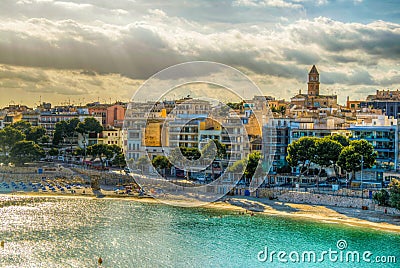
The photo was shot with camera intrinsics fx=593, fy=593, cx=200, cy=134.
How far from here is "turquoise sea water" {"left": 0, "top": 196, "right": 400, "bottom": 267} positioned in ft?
103

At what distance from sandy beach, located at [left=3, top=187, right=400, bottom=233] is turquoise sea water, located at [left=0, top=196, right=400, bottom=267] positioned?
3.31 feet

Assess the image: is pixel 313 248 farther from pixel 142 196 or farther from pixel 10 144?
pixel 10 144

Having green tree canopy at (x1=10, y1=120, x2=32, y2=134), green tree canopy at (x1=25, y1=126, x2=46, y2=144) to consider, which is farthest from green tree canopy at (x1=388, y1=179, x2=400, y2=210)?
green tree canopy at (x1=10, y1=120, x2=32, y2=134)

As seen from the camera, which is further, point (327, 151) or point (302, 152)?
point (302, 152)

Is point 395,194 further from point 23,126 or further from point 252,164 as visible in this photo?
point 23,126

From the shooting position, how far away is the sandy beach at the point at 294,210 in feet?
126

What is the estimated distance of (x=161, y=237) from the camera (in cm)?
3606

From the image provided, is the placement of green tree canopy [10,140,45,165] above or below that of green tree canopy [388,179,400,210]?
above

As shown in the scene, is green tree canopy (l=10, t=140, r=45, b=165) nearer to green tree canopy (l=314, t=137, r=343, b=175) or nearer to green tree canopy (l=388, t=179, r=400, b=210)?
green tree canopy (l=314, t=137, r=343, b=175)

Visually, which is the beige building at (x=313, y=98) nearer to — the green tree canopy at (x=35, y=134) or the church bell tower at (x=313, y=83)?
the church bell tower at (x=313, y=83)

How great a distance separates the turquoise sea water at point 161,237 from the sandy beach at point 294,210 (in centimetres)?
101

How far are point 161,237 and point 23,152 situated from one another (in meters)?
31.4

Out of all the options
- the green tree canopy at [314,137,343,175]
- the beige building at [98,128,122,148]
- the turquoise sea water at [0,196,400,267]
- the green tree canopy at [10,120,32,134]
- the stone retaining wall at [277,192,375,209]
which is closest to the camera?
the turquoise sea water at [0,196,400,267]

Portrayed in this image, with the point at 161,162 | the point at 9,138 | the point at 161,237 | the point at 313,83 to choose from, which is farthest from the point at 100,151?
the point at 313,83
